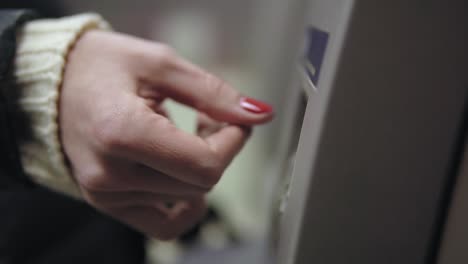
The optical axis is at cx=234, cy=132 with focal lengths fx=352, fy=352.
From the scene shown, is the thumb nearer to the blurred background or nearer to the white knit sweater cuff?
the white knit sweater cuff

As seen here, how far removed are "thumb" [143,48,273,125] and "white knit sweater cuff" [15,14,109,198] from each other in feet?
0.33

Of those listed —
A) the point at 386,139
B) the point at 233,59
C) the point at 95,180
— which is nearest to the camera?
the point at 386,139

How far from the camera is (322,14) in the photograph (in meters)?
0.33

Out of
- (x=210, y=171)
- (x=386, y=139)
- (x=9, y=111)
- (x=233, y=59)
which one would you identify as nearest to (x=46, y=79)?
(x=9, y=111)

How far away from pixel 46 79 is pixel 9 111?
8cm

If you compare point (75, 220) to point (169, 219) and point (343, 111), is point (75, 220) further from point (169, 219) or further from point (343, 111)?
point (343, 111)

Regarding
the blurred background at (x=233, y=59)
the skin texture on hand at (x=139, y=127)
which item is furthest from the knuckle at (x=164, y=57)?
the blurred background at (x=233, y=59)

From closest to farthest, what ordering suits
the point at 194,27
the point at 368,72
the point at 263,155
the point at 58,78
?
the point at 368,72
the point at 58,78
the point at 194,27
the point at 263,155

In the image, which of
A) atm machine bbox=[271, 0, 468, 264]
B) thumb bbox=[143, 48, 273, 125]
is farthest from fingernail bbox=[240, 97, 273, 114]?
atm machine bbox=[271, 0, 468, 264]

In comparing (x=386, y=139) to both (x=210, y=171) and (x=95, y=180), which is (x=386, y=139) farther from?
A: (x=95, y=180)

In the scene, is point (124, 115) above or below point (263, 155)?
above

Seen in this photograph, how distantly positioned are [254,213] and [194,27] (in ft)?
1.81

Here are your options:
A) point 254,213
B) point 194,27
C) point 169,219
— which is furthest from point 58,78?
point 254,213

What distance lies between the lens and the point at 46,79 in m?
0.37
